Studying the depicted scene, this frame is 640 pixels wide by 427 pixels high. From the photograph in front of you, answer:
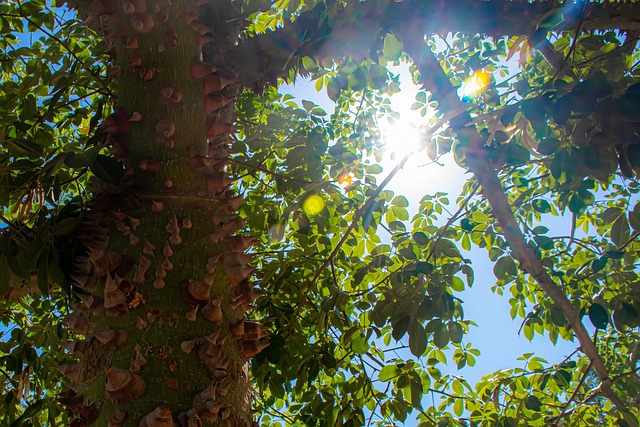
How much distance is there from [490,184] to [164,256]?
1.03 metres

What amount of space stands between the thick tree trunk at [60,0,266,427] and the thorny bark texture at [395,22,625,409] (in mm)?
655

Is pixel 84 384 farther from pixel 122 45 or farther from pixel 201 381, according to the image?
pixel 122 45

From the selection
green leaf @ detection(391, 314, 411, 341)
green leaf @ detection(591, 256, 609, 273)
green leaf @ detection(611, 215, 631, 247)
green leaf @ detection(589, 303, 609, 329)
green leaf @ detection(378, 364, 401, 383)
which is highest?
green leaf @ detection(611, 215, 631, 247)

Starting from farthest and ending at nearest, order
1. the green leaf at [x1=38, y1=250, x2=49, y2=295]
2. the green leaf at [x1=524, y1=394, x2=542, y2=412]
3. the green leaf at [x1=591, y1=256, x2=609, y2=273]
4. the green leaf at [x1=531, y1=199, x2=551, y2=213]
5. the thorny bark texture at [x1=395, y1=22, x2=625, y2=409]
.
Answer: the green leaf at [x1=531, y1=199, x2=551, y2=213], the green leaf at [x1=524, y1=394, x2=542, y2=412], the green leaf at [x1=591, y1=256, x2=609, y2=273], the thorny bark texture at [x1=395, y1=22, x2=625, y2=409], the green leaf at [x1=38, y1=250, x2=49, y2=295]

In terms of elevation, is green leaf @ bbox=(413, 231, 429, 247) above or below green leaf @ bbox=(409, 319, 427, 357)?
above

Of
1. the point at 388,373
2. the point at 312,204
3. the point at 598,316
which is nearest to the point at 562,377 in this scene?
the point at 598,316

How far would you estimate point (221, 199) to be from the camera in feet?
4.46

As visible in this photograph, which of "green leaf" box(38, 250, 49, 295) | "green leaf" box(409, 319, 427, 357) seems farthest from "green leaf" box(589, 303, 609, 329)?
"green leaf" box(38, 250, 49, 295)

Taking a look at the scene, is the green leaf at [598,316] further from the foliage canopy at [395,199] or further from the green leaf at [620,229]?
the green leaf at [620,229]

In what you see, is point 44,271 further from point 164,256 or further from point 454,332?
point 454,332

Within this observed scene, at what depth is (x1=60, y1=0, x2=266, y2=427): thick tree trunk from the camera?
3.36ft

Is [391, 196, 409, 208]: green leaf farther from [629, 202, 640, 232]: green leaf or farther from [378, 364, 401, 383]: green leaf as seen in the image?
[629, 202, 640, 232]: green leaf

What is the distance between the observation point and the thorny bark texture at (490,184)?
1.55 m

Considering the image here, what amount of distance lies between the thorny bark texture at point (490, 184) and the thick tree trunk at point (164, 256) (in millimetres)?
655
